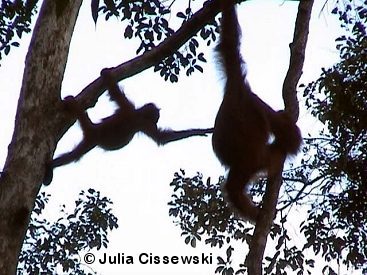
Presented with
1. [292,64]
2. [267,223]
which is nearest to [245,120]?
[292,64]

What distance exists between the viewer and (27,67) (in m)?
2.95

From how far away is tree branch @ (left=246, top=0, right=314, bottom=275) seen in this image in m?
2.62

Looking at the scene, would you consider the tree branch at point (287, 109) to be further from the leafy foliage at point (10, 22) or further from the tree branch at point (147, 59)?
the leafy foliage at point (10, 22)

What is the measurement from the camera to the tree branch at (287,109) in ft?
8.61

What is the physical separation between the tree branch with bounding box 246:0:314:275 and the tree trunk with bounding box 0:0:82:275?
98 cm

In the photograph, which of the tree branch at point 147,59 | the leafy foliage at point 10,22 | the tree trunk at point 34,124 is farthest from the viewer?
the leafy foliage at point 10,22

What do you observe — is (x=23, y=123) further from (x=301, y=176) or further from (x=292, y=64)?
(x=301, y=176)

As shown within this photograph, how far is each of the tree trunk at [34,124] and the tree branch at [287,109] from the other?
977 millimetres

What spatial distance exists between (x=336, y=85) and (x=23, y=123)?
2.45 meters

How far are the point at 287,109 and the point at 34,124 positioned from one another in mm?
1203

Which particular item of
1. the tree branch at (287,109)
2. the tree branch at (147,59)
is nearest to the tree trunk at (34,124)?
the tree branch at (147,59)

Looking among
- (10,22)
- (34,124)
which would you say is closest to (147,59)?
(34,124)

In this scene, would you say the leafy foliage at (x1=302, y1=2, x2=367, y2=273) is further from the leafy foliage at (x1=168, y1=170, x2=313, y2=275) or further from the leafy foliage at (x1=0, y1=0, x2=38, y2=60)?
the leafy foliage at (x1=0, y1=0, x2=38, y2=60)

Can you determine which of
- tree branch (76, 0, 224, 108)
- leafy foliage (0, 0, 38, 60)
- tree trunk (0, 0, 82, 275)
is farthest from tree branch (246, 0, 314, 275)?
leafy foliage (0, 0, 38, 60)
